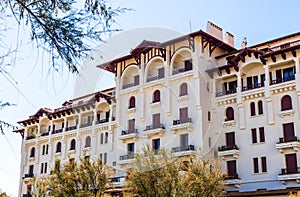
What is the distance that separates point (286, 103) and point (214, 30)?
9274 mm

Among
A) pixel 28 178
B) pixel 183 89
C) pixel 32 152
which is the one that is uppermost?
pixel 183 89

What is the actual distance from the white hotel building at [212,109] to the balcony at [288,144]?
0.06 metres

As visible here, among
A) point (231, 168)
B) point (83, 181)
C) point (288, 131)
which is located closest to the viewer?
point (83, 181)

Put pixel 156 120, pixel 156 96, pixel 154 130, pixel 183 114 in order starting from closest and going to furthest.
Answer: pixel 183 114 < pixel 154 130 < pixel 156 120 < pixel 156 96

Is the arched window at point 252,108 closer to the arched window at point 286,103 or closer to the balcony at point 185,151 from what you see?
the arched window at point 286,103

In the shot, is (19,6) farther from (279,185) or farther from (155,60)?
(155,60)

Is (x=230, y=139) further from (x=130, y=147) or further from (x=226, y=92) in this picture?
(x=130, y=147)

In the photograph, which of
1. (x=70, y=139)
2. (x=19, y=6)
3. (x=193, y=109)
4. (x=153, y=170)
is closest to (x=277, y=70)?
(x=193, y=109)

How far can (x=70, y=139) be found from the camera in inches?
1586

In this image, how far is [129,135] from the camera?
Result: 110 feet

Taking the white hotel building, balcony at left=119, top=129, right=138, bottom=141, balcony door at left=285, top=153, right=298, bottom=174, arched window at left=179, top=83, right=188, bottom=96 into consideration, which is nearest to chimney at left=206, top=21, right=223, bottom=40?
the white hotel building

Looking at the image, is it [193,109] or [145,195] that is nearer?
[145,195]

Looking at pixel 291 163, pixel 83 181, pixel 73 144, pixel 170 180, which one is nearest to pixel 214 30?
pixel 291 163

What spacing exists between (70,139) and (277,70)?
67.5 ft
